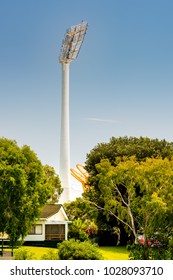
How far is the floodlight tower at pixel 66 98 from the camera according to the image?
5625cm

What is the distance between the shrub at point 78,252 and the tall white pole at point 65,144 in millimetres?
34736

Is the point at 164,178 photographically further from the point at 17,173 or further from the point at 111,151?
the point at 111,151

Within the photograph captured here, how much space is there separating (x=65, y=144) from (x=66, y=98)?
15.1 ft

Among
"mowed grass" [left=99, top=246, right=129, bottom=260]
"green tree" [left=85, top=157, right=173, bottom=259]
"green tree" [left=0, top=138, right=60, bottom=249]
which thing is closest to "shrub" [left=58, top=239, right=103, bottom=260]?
"green tree" [left=85, top=157, right=173, bottom=259]

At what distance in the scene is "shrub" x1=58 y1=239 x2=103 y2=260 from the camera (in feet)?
69.1

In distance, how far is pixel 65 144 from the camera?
185ft

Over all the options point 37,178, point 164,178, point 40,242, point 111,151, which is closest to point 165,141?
point 111,151

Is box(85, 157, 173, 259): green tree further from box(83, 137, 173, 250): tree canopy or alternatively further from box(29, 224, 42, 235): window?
box(29, 224, 42, 235): window

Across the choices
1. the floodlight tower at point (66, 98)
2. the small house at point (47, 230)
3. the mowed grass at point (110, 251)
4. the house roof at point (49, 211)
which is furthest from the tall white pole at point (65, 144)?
the mowed grass at point (110, 251)

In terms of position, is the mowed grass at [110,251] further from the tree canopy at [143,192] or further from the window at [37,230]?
the tree canopy at [143,192]

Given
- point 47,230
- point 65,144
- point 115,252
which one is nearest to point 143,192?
point 115,252

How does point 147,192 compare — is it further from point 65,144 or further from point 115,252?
point 65,144

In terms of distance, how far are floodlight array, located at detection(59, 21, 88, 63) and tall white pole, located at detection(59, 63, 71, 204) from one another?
1710 millimetres

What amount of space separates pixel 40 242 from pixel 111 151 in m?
10.2
